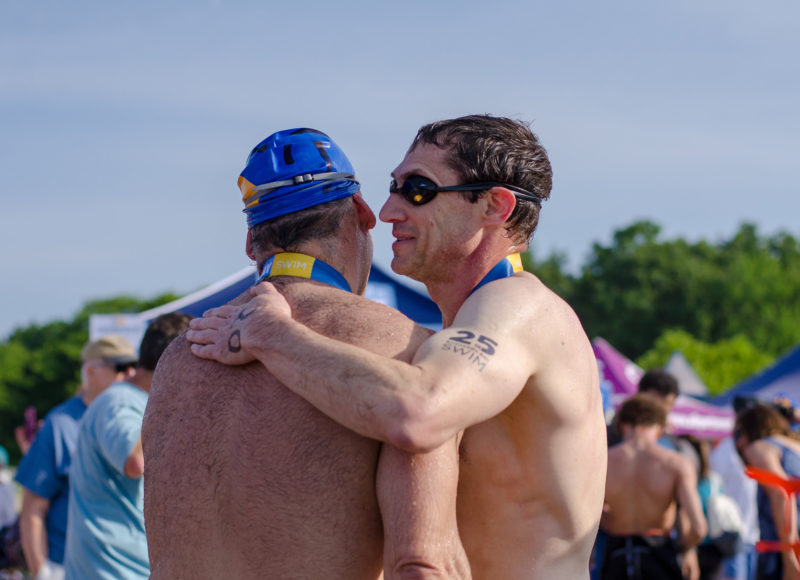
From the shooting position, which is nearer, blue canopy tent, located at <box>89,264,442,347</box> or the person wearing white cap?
the person wearing white cap

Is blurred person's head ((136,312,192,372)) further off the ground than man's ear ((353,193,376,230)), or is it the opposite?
man's ear ((353,193,376,230))

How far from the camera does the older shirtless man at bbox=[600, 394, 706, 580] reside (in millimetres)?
7355

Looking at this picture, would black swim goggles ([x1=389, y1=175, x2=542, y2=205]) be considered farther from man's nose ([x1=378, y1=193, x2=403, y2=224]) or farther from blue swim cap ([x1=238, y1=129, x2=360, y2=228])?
blue swim cap ([x1=238, y1=129, x2=360, y2=228])

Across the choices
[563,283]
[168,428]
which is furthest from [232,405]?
[563,283]

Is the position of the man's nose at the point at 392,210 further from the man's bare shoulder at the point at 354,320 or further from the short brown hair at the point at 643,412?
the short brown hair at the point at 643,412

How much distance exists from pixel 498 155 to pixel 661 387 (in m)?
6.13

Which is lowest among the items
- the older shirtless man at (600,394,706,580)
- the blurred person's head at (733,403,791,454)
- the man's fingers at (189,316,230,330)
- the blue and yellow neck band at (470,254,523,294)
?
the older shirtless man at (600,394,706,580)

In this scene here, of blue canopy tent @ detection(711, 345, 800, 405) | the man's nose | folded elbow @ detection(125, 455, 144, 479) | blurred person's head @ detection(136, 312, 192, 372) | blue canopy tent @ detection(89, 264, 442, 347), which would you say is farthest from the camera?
blue canopy tent @ detection(711, 345, 800, 405)

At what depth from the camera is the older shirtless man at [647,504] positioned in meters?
7.36

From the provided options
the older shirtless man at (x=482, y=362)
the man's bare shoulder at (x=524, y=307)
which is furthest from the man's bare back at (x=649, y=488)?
the man's bare shoulder at (x=524, y=307)

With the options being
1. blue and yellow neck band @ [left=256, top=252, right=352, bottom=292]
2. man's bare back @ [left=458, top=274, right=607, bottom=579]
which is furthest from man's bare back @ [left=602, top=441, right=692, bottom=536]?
blue and yellow neck band @ [left=256, top=252, right=352, bottom=292]

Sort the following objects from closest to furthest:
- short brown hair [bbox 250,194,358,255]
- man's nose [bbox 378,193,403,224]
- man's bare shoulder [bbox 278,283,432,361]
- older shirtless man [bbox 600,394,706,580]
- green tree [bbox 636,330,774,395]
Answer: man's bare shoulder [bbox 278,283,432,361]
short brown hair [bbox 250,194,358,255]
man's nose [bbox 378,193,403,224]
older shirtless man [bbox 600,394,706,580]
green tree [bbox 636,330,774,395]

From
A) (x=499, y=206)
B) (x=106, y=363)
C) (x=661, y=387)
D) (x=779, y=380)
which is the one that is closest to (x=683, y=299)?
(x=779, y=380)

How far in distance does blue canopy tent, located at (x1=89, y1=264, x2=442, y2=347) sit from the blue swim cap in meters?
6.52
